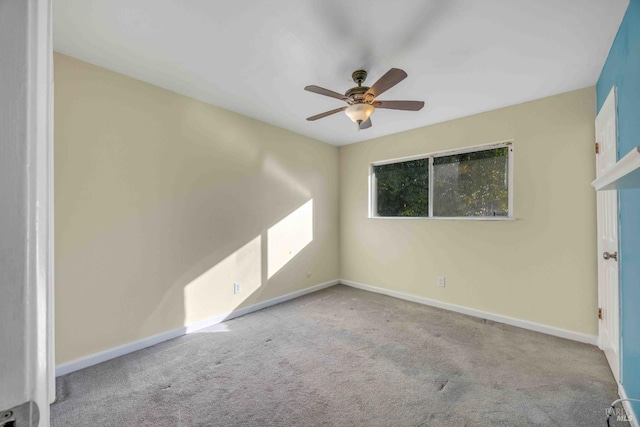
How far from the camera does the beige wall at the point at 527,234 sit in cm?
264

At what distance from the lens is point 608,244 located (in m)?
2.21

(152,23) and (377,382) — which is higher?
(152,23)

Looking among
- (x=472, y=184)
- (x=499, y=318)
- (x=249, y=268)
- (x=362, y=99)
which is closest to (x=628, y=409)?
(x=499, y=318)

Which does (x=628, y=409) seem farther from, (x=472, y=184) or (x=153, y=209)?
(x=153, y=209)

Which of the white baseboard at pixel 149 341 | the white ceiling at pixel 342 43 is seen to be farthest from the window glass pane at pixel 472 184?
the white baseboard at pixel 149 341

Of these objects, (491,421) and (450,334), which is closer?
(491,421)

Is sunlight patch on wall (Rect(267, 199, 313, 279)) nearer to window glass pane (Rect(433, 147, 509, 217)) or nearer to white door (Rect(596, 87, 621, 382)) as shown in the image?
window glass pane (Rect(433, 147, 509, 217))

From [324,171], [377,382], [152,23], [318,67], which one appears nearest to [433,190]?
[324,171]

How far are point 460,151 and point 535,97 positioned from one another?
34.5 inches

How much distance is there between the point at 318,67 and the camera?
2256mm

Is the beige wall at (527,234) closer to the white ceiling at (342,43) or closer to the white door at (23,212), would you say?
the white ceiling at (342,43)

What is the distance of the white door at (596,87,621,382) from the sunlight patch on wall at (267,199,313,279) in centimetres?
316

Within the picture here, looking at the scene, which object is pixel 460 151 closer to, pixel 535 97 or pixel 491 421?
pixel 535 97

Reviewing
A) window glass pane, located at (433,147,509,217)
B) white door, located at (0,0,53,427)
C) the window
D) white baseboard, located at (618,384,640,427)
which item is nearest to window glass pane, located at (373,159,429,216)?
the window
